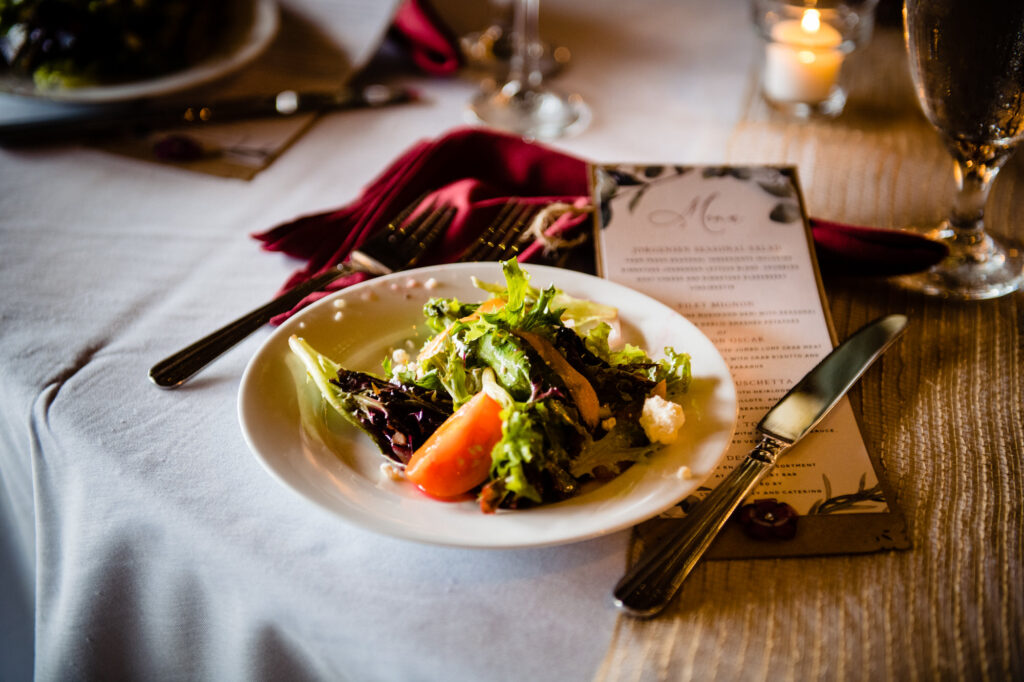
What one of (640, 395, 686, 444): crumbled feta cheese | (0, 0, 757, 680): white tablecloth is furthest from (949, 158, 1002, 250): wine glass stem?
(0, 0, 757, 680): white tablecloth

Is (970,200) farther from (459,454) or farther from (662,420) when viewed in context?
(459,454)

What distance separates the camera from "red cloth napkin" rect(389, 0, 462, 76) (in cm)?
168

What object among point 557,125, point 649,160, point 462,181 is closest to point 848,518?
point 462,181

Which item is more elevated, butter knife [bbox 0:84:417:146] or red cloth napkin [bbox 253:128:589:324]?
butter knife [bbox 0:84:417:146]

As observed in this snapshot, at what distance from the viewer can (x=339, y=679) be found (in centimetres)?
65

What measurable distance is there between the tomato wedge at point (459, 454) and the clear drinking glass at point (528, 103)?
3.01ft

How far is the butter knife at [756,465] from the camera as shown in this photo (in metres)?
0.65

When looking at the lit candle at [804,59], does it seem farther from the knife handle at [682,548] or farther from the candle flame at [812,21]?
the knife handle at [682,548]

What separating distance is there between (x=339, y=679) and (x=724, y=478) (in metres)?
0.40

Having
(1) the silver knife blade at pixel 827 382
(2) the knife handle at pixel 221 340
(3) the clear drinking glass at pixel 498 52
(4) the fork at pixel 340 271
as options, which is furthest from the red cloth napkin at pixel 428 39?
(1) the silver knife blade at pixel 827 382

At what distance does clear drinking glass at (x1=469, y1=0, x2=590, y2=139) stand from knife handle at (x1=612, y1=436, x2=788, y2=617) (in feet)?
3.06

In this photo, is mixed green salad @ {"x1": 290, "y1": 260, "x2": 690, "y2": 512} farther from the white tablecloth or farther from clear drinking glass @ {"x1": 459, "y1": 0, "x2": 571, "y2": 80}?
clear drinking glass @ {"x1": 459, "y1": 0, "x2": 571, "y2": 80}

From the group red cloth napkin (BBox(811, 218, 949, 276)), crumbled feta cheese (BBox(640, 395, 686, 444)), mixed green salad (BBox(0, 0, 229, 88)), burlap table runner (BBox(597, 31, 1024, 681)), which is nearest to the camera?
burlap table runner (BBox(597, 31, 1024, 681))

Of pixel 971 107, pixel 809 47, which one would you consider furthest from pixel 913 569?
pixel 809 47
